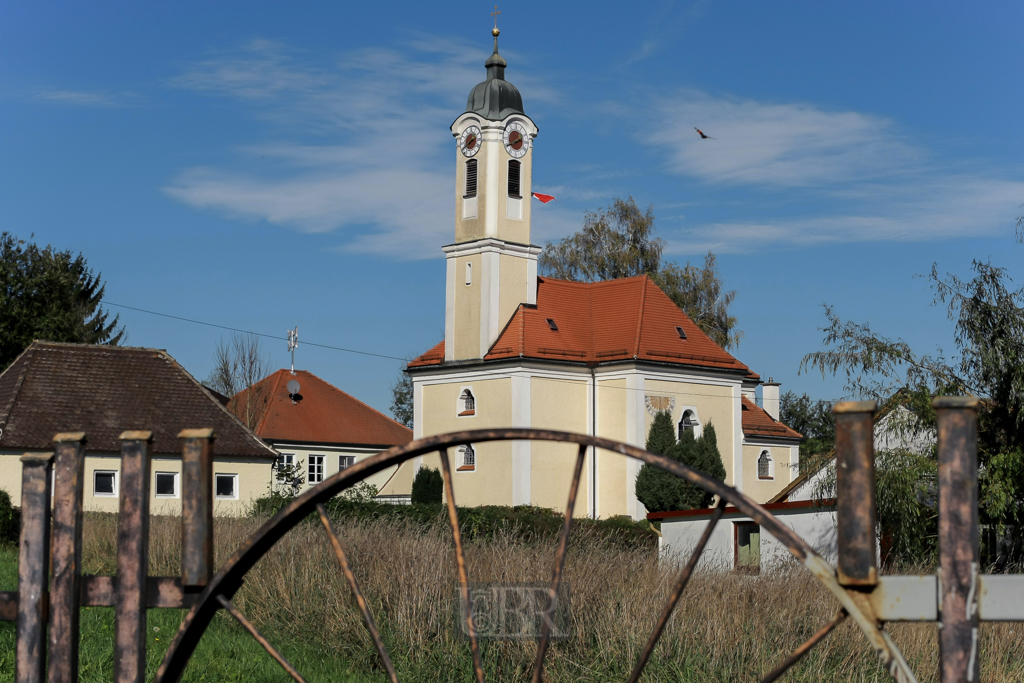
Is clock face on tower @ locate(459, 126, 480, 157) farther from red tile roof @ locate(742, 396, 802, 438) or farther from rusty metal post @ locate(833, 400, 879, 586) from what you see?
rusty metal post @ locate(833, 400, 879, 586)

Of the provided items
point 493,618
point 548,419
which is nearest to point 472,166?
point 548,419

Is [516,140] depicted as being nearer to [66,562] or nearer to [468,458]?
[468,458]

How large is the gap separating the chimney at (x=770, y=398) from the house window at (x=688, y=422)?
13.1m

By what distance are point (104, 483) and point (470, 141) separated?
1850 cm

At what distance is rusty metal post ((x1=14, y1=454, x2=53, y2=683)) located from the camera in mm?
3203

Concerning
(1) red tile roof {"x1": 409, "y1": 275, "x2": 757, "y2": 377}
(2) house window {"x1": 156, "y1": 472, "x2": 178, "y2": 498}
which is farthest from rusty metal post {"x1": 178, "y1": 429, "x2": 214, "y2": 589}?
(1) red tile roof {"x1": 409, "y1": 275, "x2": 757, "y2": 377}

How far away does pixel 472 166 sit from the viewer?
44781mm

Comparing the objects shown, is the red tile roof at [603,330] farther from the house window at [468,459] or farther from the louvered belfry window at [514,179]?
the louvered belfry window at [514,179]

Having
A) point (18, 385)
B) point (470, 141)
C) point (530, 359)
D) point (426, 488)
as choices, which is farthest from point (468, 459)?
point (18, 385)

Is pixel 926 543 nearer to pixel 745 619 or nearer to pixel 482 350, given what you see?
pixel 745 619

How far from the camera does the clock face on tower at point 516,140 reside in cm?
4438

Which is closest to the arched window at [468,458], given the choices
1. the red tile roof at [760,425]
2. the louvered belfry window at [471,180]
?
the louvered belfry window at [471,180]

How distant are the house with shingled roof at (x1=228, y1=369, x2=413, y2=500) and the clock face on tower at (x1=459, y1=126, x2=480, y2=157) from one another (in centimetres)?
1428

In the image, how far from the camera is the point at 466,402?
44.0m
